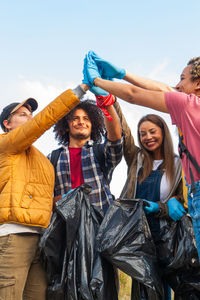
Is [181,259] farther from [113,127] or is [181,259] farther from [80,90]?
[80,90]

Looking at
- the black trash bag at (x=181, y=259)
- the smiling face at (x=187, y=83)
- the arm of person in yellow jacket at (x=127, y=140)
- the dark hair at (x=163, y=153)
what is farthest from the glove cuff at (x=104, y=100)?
the black trash bag at (x=181, y=259)

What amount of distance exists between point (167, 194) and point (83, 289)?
0.91 m

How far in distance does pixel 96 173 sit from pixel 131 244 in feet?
2.28

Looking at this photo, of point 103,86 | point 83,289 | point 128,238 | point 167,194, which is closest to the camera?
point 103,86

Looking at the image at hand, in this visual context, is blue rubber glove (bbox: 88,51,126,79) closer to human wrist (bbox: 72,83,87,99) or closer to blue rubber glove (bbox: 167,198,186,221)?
human wrist (bbox: 72,83,87,99)

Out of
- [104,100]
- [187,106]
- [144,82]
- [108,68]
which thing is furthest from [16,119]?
[187,106]

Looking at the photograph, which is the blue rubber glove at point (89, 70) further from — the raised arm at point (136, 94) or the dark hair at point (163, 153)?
the dark hair at point (163, 153)

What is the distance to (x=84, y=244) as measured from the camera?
210 centimetres

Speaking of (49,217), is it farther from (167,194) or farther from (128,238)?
(167,194)

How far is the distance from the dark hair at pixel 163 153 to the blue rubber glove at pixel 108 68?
52cm

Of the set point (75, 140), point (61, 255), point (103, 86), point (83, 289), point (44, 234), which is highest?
point (103, 86)

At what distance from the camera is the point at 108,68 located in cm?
245

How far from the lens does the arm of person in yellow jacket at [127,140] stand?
8.64 ft

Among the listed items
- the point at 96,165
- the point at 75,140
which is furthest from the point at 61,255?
the point at 75,140
